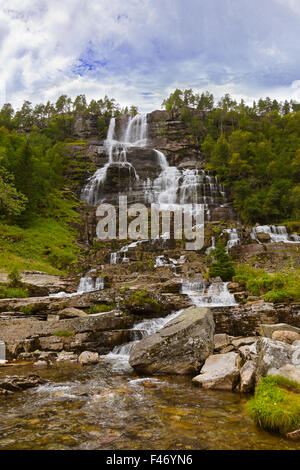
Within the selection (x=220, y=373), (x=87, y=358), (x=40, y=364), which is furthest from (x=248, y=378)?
(x=40, y=364)

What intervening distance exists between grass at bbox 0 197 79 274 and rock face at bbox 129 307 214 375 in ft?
60.7

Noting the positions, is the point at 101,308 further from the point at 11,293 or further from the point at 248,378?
the point at 248,378

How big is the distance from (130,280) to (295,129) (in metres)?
59.7

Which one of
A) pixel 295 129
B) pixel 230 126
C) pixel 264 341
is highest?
pixel 230 126

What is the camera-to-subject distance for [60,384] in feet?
26.3

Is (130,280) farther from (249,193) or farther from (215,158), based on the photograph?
(215,158)

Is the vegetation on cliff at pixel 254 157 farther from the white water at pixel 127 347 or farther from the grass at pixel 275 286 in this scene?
the white water at pixel 127 347

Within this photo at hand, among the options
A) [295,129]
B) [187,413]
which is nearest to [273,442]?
[187,413]

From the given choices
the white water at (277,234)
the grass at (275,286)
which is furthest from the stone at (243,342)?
the white water at (277,234)

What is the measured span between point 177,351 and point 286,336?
3.70m

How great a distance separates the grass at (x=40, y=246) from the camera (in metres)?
28.2

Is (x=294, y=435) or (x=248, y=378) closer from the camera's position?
(x=294, y=435)

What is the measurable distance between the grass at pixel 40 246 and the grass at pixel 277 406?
75.0ft
